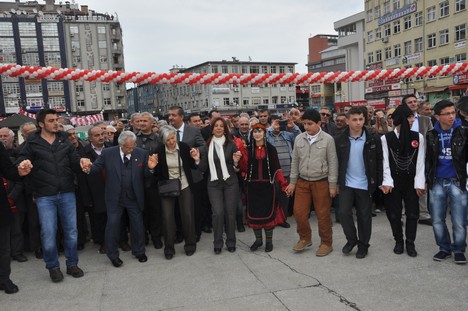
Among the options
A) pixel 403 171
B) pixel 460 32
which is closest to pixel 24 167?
pixel 403 171

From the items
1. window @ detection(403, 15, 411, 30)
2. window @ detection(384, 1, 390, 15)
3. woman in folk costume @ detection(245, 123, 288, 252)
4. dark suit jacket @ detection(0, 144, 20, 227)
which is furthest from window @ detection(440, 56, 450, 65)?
dark suit jacket @ detection(0, 144, 20, 227)

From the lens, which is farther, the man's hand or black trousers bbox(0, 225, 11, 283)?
the man's hand

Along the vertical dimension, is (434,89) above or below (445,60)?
below

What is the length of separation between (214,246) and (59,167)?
2.22 meters

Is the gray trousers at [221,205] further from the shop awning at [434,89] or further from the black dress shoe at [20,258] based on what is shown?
the shop awning at [434,89]

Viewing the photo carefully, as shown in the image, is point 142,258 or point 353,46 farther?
point 353,46

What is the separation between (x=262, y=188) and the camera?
5.04 m

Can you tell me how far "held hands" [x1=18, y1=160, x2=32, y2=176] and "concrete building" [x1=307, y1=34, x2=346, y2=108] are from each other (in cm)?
6228

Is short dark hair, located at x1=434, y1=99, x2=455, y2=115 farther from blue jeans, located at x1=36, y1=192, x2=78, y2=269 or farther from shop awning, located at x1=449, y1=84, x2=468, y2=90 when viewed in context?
shop awning, located at x1=449, y1=84, x2=468, y2=90

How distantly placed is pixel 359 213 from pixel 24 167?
3.94 m

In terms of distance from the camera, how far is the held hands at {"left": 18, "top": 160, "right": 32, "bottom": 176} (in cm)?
392

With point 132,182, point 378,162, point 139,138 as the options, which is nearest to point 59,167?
point 132,182

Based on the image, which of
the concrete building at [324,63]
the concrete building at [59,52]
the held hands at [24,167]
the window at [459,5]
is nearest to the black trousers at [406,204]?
the held hands at [24,167]

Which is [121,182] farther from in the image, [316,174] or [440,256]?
[440,256]
